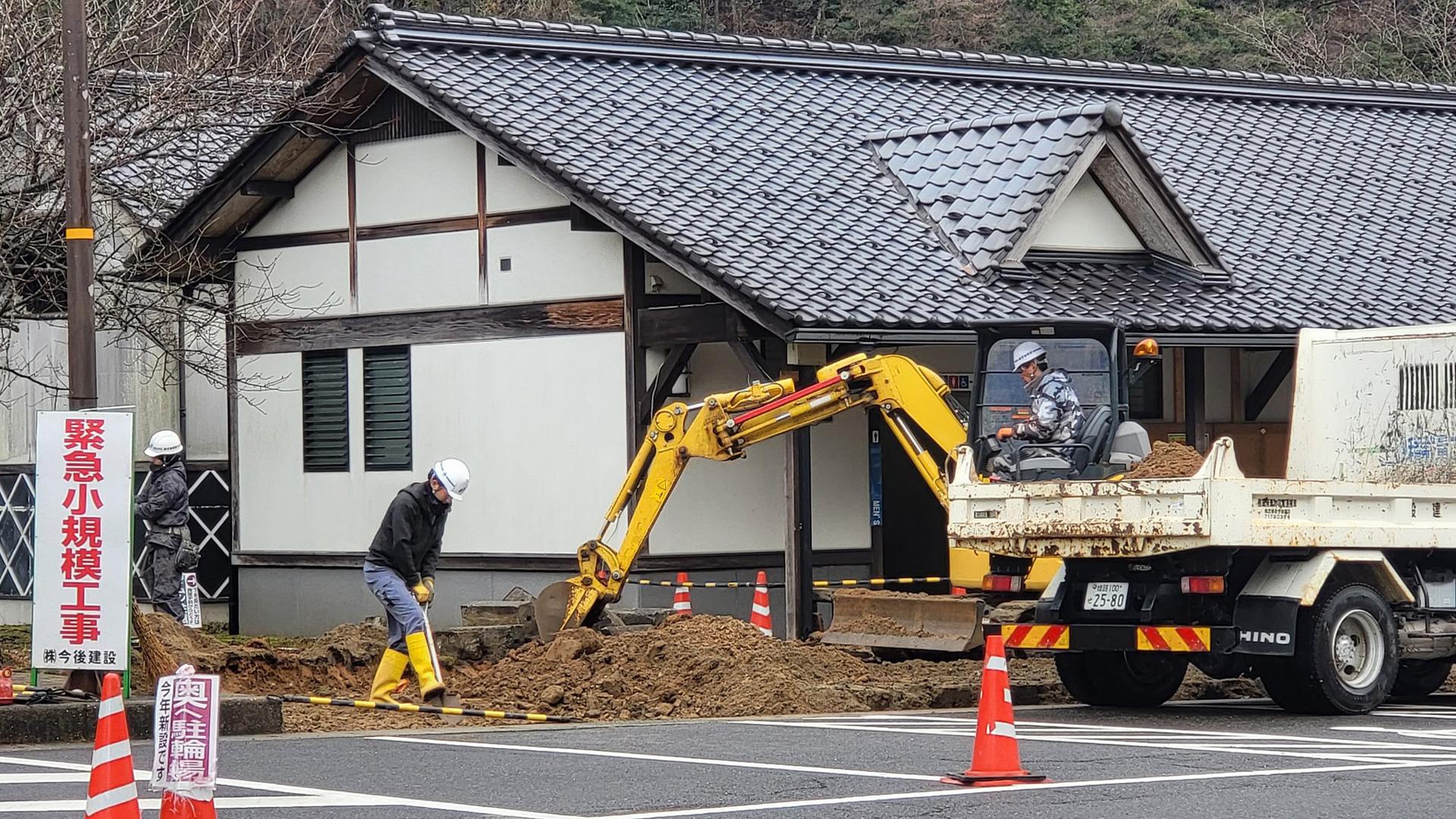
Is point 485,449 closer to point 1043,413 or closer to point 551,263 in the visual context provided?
point 551,263

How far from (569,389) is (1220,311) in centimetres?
611

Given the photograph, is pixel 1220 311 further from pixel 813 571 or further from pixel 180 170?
pixel 180 170

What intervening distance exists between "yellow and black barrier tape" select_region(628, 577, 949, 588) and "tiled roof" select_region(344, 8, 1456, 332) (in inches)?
104

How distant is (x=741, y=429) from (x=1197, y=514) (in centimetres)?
505

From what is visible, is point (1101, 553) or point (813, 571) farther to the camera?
point (813, 571)

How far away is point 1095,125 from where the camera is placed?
20.2m

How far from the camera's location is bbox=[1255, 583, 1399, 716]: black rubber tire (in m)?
13.6

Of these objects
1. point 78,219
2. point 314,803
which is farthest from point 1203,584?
point 78,219

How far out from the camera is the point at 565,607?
17500mm

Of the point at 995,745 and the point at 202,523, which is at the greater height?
the point at 202,523

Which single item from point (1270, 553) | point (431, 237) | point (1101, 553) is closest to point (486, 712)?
point (1101, 553)

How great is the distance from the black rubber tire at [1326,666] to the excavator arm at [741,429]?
134 inches

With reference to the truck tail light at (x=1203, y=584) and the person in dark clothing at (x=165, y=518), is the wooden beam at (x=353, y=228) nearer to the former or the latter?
the person in dark clothing at (x=165, y=518)

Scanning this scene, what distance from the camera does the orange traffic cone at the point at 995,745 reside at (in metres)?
10.1
